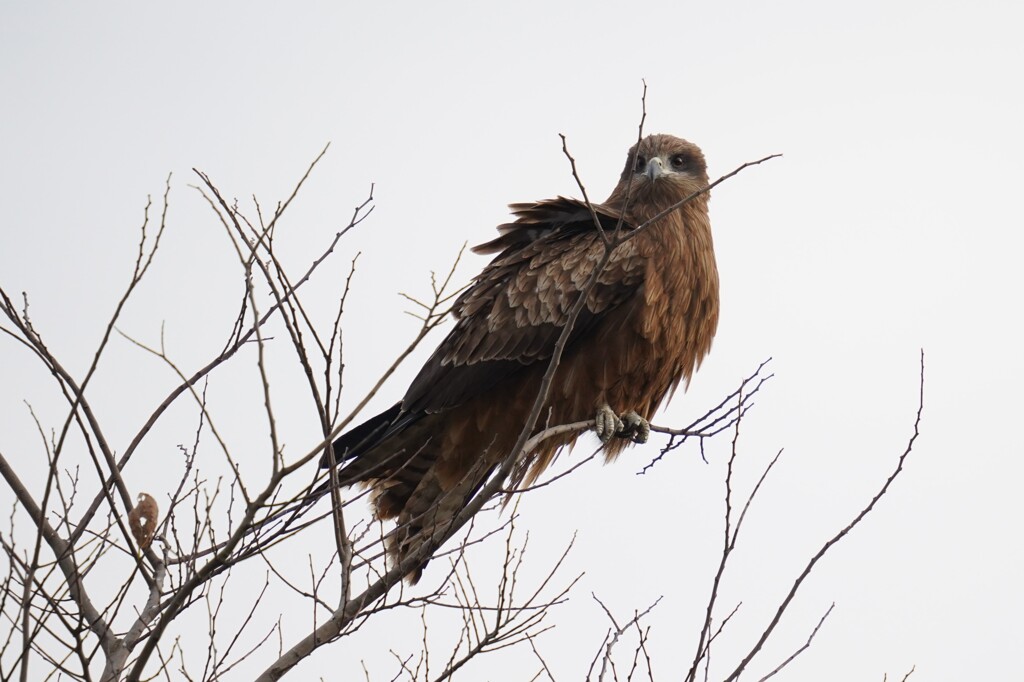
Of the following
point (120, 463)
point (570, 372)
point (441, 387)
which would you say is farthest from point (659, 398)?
point (120, 463)

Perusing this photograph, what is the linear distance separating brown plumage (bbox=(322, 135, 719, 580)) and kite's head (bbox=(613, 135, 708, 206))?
0.27 metres

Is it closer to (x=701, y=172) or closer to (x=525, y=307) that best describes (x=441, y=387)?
(x=525, y=307)

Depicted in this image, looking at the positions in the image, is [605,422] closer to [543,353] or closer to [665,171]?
[543,353]

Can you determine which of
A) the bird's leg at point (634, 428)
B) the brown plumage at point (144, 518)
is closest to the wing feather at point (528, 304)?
the bird's leg at point (634, 428)

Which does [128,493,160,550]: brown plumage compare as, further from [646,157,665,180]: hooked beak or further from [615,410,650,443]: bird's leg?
[646,157,665,180]: hooked beak

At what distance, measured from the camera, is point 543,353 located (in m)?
5.53

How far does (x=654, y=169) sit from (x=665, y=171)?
168mm

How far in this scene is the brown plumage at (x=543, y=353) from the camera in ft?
17.8

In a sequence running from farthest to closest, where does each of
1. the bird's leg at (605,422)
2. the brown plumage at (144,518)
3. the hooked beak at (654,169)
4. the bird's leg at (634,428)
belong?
the hooked beak at (654,169) → the bird's leg at (634,428) → the bird's leg at (605,422) → the brown plumage at (144,518)

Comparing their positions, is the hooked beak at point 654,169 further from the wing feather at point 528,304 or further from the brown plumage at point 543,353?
the wing feather at point 528,304

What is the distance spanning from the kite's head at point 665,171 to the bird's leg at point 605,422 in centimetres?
140

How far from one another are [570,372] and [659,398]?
64 centimetres

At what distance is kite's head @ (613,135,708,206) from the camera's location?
20.5 feet

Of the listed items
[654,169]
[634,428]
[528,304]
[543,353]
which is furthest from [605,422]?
[654,169]
